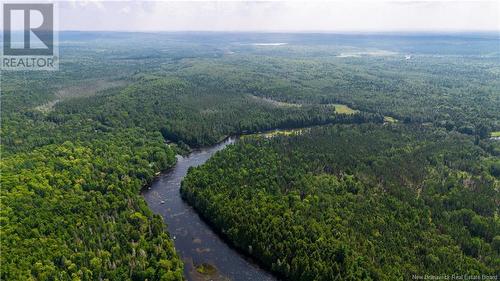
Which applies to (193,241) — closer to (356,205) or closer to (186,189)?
(186,189)

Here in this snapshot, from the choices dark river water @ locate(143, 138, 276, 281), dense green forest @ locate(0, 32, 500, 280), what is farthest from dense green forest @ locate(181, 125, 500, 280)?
dark river water @ locate(143, 138, 276, 281)

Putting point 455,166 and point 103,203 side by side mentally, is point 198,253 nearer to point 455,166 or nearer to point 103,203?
point 103,203

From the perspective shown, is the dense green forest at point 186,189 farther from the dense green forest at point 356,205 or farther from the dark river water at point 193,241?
the dark river water at point 193,241

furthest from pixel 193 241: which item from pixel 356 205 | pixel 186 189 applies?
pixel 356 205

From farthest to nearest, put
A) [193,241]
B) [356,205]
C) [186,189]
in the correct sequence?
[186,189], [356,205], [193,241]

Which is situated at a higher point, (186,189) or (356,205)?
(356,205)

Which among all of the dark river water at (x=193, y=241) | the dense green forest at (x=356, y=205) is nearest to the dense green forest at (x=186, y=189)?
the dense green forest at (x=356, y=205)

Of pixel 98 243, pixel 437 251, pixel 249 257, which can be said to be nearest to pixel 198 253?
pixel 249 257
